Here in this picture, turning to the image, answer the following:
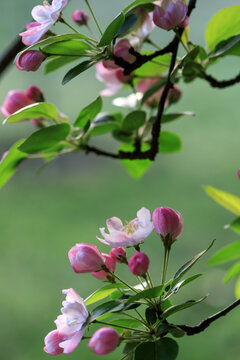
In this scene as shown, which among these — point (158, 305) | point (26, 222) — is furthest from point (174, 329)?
point (26, 222)

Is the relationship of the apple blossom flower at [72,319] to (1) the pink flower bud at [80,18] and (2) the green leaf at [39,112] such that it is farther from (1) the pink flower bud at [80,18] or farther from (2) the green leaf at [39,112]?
(1) the pink flower bud at [80,18]

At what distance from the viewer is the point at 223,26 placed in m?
0.43

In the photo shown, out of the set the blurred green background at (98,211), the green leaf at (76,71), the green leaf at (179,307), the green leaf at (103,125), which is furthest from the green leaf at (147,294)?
the blurred green background at (98,211)

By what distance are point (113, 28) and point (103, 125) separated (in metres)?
0.18

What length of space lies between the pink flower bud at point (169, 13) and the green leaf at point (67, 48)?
48mm

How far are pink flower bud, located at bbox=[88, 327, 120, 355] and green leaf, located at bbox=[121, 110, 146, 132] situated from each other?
24 centimetres

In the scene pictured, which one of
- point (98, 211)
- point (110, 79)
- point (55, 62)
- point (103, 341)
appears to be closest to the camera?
point (103, 341)

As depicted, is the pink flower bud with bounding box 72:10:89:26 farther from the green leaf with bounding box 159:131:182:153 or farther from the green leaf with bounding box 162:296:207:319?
the green leaf with bounding box 162:296:207:319

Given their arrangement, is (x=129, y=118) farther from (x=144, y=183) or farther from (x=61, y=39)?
(x=144, y=183)

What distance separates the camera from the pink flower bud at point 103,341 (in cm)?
27

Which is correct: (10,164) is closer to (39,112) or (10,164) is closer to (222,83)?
(39,112)

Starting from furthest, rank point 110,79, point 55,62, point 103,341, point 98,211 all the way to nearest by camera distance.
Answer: point 98,211
point 110,79
point 55,62
point 103,341

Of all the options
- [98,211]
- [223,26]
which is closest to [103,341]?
[223,26]

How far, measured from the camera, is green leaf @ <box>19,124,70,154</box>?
413 millimetres
